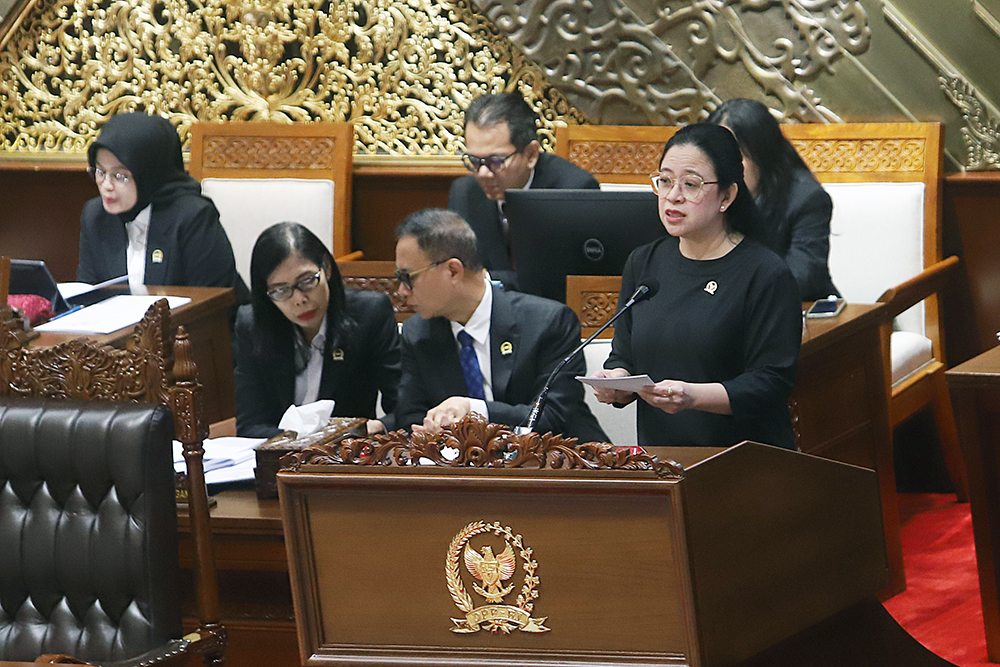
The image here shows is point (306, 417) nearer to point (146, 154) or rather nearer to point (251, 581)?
point (251, 581)

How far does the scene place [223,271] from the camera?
4.29 metres

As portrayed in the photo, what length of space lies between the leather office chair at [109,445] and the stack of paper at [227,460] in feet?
0.56

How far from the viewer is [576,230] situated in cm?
318

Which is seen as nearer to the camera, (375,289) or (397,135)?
(375,289)

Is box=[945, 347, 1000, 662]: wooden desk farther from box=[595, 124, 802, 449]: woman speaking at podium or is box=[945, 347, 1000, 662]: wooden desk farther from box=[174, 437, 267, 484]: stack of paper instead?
box=[174, 437, 267, 484]: stack of paper

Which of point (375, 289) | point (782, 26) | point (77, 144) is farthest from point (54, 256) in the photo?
point (782, 26)

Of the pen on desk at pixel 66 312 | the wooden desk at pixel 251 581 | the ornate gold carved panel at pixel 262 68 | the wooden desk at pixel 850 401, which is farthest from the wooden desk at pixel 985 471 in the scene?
the ornate gold carved panel at pixel 262 68

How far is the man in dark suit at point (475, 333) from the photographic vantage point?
2855 millimetres

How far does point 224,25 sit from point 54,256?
1202mm

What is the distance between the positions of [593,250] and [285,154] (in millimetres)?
2272

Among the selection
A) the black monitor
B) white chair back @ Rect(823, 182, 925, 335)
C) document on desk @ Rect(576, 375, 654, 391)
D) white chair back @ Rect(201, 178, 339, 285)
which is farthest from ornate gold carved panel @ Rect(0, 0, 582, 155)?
document on desk @ Rect(576, 375, 654, 391)

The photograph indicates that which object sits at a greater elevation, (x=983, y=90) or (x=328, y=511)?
(x=983, y=90)

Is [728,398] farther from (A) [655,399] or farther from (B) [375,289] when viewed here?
(B) [375,289]

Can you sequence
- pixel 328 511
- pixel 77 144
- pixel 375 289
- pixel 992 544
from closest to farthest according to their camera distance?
pixel 328 511 < pixel 992 544 < pixel 375 289 < pixel 77 144
